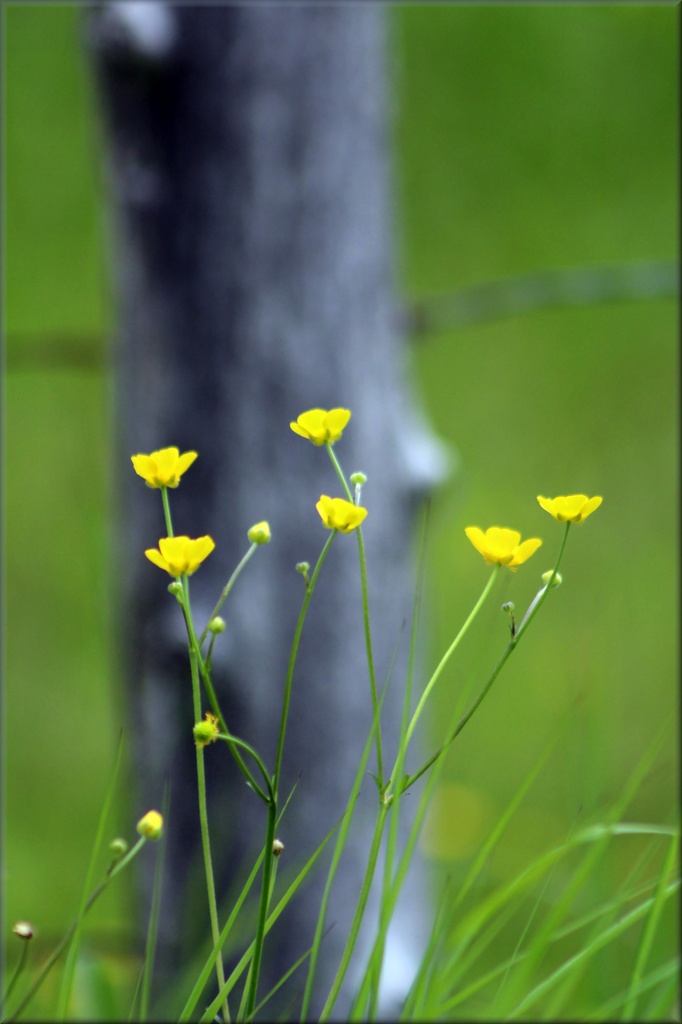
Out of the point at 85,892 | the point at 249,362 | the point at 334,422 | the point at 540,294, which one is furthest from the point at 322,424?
the point at 540,294

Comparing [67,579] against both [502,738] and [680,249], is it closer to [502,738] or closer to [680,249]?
[502,738]

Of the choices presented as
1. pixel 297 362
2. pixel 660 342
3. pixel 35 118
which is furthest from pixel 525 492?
A: pixel 297 362

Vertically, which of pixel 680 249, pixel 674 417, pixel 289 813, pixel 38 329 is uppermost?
pixel 680 249

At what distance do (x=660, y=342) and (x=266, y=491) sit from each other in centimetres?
172

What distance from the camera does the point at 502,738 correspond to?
1.73m

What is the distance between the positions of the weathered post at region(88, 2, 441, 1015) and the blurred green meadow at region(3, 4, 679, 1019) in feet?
3.72

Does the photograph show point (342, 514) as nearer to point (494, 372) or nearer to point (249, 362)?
point (249, 362)

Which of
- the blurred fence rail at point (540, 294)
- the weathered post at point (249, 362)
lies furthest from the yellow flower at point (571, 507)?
the blurred fence rail at point (540, 294)

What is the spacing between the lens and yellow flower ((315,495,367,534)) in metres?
0.17

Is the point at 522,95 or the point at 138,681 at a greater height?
the point at 522,95

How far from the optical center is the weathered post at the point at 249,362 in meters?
0.47

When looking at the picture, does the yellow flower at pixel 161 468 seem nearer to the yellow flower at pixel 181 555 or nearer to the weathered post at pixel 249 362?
the yellow flower at pixel 181 555

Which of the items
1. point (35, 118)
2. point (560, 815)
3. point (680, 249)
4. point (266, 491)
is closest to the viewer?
point (266, 491)

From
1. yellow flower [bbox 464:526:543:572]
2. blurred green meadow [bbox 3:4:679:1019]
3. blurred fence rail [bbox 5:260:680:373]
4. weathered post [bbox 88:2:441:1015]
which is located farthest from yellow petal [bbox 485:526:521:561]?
→ blurred green meadow [bbox 3:4:679:1019]
